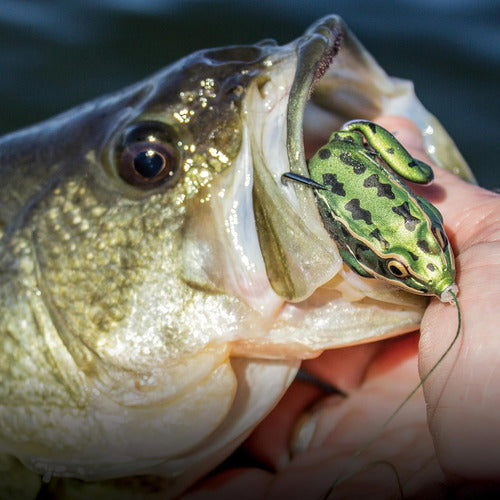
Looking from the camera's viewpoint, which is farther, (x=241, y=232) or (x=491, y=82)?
(x=491, y=82)

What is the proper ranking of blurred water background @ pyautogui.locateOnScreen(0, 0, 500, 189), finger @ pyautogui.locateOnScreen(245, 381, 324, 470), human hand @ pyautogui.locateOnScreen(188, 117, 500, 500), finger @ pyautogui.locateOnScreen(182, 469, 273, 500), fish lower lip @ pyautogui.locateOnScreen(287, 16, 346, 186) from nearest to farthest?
human hand @ pyautogui.locateOnScreen(188, 117, 500, 500)
fish lower lip @ pyautogui.locateOnScreen(287, 16, 346, 186)
finger @ pyautogui.locateOnScreen(182, 469, 273, 500)
finger @ pyautogui.locateOnScreen(245, 381, 324, 470)
blurred water background @ pyautogui.locateOnScreen(0, 0, 500, 189)

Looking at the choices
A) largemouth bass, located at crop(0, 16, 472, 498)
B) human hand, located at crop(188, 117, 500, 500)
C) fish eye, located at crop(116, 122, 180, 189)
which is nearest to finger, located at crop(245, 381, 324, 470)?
human hand, located at crop(188, 117, 500, 500)

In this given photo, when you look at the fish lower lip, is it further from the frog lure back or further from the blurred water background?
the blurred water background

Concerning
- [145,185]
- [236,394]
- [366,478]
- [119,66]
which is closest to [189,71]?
[145,185]

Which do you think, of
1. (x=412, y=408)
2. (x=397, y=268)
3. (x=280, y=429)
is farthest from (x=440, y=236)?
(x=280, y=429)

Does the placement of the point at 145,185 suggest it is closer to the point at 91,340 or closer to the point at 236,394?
the point at 91,340

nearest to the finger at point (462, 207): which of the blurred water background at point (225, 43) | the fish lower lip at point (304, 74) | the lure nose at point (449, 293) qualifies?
the lure nose at point (449, 293)

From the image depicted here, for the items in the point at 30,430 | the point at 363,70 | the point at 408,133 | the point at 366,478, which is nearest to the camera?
the point at 30,430
